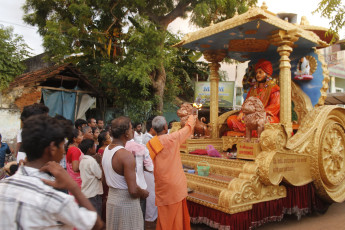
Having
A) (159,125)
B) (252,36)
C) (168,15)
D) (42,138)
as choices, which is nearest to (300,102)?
(252,36)

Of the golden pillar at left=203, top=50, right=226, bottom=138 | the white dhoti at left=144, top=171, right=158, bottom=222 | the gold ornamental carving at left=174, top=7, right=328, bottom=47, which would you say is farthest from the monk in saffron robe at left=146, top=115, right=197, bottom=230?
the golden pillar at left=203, top=50, right=226, bottom=138

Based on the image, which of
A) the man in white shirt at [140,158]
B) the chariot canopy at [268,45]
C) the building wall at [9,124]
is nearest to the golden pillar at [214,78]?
the chariot canopy at [268,45]

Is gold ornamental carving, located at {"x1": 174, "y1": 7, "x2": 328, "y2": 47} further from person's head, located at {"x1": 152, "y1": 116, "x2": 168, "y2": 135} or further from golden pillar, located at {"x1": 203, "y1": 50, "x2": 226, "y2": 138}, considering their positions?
person's head, located at {"x1": 152, "y1": 116, "x2": 168, "y2": 135}

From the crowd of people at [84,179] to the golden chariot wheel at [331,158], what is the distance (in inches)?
116

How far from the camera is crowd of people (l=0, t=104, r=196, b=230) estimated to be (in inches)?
56.8

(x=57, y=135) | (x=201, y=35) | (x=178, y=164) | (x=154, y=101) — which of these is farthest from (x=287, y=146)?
(x=154, y=101)

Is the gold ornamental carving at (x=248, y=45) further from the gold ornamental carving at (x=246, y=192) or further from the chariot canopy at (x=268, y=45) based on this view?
the gold ornamental carving at (x=246, y=192)

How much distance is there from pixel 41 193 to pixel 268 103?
5.62 meters

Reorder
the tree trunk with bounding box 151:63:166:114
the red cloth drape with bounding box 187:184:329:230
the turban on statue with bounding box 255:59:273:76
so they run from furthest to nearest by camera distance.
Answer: the tree trunk with bounding box 151:63:166:114, the turban on statue with bounding box 255:59:273:76, the red cloth drape with bounding box 187:184:329:230

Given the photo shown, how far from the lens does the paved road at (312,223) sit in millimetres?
4699

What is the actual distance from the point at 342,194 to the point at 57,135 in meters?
6.01

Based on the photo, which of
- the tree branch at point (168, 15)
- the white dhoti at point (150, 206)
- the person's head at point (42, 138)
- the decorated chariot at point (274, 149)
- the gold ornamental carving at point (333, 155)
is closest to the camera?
the person's head at point (42, 138)

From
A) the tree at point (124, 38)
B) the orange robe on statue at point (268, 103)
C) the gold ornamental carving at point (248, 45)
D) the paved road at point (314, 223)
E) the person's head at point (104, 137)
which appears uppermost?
the tree at point (124, 38)

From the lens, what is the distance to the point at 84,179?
379 cm
